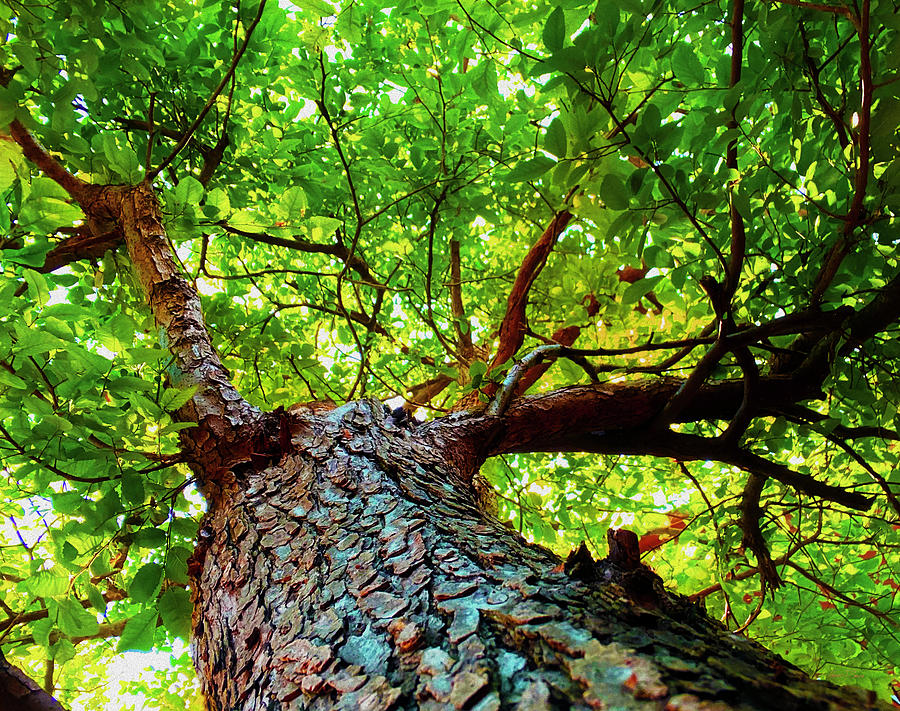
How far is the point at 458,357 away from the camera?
2.97m

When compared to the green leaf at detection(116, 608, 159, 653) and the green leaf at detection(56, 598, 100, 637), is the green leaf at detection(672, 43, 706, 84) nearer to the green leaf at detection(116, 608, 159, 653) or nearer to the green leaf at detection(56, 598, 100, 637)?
the green leaf at detection(116, 608, 159, 653)

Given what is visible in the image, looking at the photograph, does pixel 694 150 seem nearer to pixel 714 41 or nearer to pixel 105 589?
pixel 714 41

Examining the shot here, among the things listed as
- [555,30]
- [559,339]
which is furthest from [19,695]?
[559,339]

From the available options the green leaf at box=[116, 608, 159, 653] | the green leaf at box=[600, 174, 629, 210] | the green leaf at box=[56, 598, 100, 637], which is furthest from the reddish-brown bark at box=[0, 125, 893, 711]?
the green leaf at box=[600, 174, 629, 210]

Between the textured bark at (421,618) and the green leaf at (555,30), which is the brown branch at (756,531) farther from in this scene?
the green leaf at (555,30)

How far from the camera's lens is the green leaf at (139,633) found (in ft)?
4.24

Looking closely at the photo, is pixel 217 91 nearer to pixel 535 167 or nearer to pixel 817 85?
pixel 535 167

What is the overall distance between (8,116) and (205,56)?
4.26 feet

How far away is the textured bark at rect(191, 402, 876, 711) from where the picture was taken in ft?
1.85

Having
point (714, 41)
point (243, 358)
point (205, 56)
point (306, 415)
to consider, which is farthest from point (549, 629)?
point (205, 56)

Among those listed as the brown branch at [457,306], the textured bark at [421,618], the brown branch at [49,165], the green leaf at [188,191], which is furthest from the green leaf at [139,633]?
the brown branch at [457,306]

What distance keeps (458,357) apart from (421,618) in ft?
7.30

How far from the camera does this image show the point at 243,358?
2846 millimetres

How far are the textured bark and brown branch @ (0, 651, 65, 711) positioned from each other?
0.89 feet
